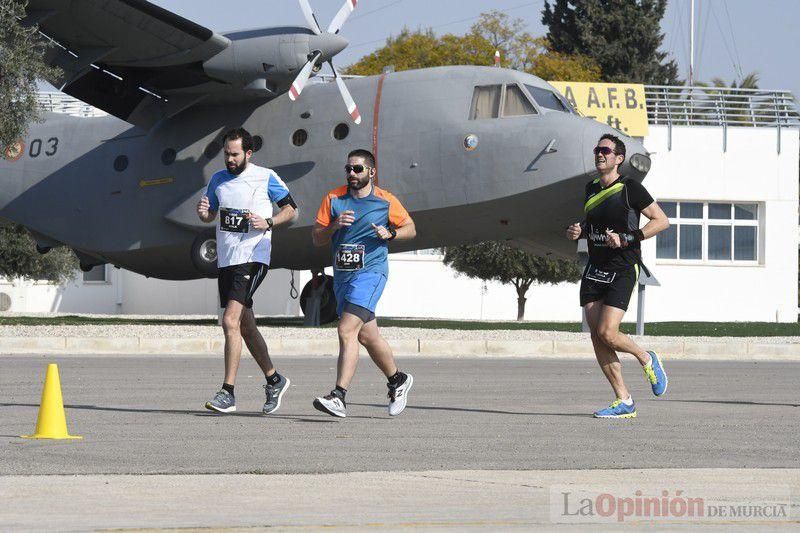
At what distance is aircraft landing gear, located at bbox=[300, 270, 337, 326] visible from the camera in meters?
27.6

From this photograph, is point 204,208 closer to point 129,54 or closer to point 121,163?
point 129,54

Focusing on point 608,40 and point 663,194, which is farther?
point 608,40

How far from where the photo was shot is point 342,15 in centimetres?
2280

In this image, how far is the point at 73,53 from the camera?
23.1 metres

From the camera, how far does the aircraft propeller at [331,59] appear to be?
71.9 feet

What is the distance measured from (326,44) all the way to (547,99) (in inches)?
151

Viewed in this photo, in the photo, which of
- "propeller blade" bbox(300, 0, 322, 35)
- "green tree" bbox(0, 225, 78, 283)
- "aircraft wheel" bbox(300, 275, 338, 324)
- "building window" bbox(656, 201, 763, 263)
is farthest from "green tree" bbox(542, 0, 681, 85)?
"propeller blade" bbox(300, 0, 322, 35)

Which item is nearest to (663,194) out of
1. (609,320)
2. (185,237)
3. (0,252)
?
(0,252)

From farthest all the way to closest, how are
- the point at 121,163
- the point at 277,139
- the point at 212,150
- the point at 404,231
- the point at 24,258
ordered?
A: the point at 24,258, the point at 121,163, the point at 212,150, the point at 277,139, the point at 404,231

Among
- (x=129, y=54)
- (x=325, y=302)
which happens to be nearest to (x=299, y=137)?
(x=129, y=54)

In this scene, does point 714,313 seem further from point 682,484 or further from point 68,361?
point 682,484

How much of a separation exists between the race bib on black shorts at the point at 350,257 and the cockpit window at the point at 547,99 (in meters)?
12.9

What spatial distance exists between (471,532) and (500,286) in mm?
42693

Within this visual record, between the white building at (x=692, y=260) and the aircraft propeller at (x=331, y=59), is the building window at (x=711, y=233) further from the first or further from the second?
the aircraft propeller at (x=331, y=59)
